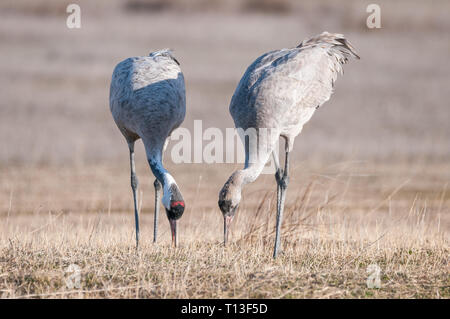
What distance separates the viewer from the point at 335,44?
9203mm

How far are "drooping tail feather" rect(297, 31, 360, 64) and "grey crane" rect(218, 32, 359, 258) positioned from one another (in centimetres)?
14

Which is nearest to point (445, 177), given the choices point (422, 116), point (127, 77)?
point (422, 116)

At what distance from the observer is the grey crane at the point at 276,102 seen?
784 cm

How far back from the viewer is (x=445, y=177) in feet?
57.2

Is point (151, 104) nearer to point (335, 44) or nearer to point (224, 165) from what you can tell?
point (335, 44)

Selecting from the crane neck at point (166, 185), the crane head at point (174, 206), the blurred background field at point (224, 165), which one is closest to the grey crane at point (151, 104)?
the crane neck at point (166, 185)

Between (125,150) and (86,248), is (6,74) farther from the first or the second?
(86,248)

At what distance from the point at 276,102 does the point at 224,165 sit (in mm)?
11689

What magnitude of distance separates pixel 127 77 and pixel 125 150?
1159 cm

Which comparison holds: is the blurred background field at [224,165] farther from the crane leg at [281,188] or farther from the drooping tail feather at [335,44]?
the drooping tail feather at [335,44]

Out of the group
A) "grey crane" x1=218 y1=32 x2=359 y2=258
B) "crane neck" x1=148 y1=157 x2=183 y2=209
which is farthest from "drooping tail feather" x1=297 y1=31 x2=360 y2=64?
"crane neck" x1=148 y1=157 x2=183 y2=209

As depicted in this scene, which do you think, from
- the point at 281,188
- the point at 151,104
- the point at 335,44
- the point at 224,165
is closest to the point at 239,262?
the point at 281,188

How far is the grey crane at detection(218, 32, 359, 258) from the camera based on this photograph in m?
7.84

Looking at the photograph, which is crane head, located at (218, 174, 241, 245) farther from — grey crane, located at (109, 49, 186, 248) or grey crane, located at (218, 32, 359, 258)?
grey crane, located at (109, 49, 186, 248)
